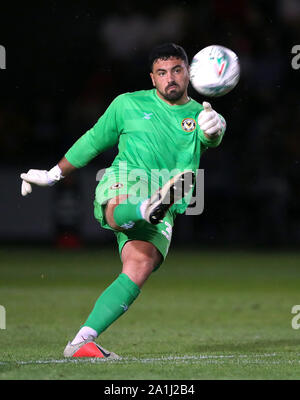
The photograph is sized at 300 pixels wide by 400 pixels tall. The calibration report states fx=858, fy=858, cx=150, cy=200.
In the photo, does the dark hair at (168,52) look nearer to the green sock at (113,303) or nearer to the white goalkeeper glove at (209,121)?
the white goalkeeper glove at (209,121)

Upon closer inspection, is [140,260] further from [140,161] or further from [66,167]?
[66,167]

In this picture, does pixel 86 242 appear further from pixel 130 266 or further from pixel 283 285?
pixel 130 266

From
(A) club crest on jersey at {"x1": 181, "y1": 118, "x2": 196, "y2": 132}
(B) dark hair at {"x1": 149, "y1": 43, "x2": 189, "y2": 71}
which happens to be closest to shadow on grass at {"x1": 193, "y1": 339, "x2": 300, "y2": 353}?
(A) club crest on jersey at {"x1": 181, "y1": 118, "x2": 196, "y2": 132}

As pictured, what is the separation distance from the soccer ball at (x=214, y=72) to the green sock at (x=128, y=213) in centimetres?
91

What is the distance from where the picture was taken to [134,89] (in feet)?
65.9

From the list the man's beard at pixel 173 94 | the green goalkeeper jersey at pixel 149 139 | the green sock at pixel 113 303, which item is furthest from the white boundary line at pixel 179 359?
the man's beard at pixel 173 94

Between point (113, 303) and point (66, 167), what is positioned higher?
point (66, 167)

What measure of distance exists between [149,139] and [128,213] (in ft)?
2.40

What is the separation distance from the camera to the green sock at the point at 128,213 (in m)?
5.12

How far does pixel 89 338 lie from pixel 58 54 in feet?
54.6

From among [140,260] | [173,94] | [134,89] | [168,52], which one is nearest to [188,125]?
[173,94]

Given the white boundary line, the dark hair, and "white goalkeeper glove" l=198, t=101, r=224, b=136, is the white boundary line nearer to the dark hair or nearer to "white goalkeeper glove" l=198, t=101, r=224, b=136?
"white goalkeeper glove" l=198, t=101, r=224, b=136

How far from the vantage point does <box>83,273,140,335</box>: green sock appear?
17.6ft

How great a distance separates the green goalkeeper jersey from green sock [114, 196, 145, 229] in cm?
44
